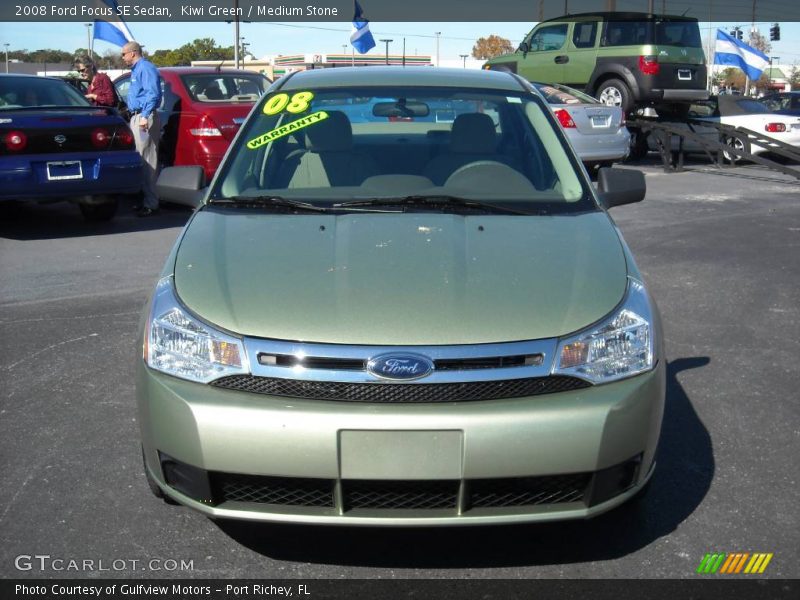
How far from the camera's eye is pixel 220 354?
274 centimetres

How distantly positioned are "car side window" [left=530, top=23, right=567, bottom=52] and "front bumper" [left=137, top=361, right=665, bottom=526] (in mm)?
15706

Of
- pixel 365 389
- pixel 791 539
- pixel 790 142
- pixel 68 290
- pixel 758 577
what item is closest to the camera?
pixel 365 389

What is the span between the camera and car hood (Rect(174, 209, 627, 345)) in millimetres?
2748

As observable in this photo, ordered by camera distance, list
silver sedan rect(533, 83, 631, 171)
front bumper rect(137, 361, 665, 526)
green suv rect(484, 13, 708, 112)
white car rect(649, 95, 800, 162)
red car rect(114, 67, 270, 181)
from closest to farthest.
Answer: front bumper rect(137, 361, 665, 526), red car rect(114, 67, 270, 181), silver sedan rect(533, 83, 631, 171), green suv rect(484, 13, 708, 112), white car rect(649, 95, 800, 162)

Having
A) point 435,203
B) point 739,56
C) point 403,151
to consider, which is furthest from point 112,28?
point 739,56

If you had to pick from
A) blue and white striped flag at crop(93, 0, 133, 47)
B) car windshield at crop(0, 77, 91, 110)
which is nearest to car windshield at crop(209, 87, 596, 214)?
car windshield at crop(0, 77, 91, 110)

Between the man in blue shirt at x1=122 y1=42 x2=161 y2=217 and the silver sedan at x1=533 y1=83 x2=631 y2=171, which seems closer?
the man in blue shirt at x1=122 y1=42 x2=161 y2=217

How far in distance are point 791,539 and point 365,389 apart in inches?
61.9

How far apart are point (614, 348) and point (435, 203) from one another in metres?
1.16

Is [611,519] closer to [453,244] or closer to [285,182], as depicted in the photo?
[453,244]

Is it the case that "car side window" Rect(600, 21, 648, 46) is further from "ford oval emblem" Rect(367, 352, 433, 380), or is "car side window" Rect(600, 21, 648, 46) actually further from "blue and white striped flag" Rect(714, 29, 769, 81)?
"ford oval emblem" Rect(367, 352, 433, 380)

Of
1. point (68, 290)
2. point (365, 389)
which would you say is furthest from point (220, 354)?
point (68, 290)

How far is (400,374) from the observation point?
2.63 m
